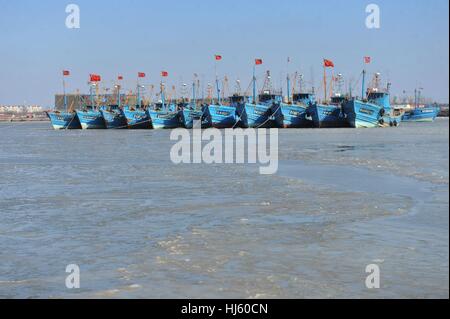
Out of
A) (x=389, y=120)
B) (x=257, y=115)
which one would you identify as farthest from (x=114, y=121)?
(x=389, y=120)

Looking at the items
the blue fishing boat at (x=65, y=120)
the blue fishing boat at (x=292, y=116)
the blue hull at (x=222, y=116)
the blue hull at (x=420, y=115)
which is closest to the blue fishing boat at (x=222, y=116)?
the blue hull at (x=222, y=116)

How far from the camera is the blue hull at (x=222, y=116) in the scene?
73.4 m

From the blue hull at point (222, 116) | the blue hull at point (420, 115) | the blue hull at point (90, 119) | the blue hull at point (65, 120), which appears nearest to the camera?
the blue hull at point (222, 116)

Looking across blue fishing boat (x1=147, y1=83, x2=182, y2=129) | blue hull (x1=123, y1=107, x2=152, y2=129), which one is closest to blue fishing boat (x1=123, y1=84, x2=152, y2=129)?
blue hull (x1=123, y1=107, x2=152, y2=129)

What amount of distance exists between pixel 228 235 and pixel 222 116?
6305 cm

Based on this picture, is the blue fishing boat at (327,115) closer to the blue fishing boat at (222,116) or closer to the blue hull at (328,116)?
the blue hull at (328,116)

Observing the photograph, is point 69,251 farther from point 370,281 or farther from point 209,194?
point 209,194

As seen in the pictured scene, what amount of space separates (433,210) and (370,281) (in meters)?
5.57

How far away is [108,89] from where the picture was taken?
112500 mm

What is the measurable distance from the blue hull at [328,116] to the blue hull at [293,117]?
177cm

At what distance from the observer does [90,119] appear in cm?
8494

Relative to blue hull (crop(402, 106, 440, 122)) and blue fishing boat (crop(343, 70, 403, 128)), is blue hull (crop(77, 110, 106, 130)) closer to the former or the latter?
blue fishing boat (crop(343, 70, 403, 128))

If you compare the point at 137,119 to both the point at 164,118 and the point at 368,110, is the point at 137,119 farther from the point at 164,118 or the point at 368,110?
the point at 368,110
